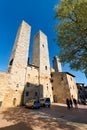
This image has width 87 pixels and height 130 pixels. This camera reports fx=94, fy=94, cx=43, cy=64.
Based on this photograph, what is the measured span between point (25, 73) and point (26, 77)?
1.08 m

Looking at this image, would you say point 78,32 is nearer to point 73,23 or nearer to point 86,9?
point 73,23

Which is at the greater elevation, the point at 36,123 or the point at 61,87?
the point at 61,87

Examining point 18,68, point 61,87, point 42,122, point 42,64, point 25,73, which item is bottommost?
point 42,122

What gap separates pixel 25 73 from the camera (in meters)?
24.8

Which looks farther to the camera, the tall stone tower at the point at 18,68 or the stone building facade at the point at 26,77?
the tall stone tower at the point at 18,68

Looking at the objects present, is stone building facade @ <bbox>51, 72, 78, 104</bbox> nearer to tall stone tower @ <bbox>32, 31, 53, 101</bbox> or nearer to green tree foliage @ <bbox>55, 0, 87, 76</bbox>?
tall stone tower @ <bbox>32, 31, 53, 101</bbox>

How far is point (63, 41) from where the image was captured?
447 inches

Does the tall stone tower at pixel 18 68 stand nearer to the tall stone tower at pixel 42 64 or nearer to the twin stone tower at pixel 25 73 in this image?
the twin stone tower at pixel 25 73

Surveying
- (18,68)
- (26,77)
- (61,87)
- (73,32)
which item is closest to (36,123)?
(73,32)

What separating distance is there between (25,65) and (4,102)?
10469mm

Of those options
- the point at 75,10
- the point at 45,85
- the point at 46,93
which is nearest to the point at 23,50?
the point at 45,85

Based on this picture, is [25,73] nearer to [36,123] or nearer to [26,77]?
[26,77]

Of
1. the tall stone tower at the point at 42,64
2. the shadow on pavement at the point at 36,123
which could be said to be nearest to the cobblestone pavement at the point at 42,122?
the shadow on pavement at the point at 36,123

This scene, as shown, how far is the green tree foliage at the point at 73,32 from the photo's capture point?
942cm
